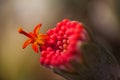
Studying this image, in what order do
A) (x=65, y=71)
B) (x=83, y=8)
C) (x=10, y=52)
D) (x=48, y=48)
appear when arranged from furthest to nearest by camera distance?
(x=10, y=52) → (x=83, y=8) → (x=48, y=48) → (x=65, y=71)

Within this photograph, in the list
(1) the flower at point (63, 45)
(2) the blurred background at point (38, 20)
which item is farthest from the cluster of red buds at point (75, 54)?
(2) the blurred background at point (38, 20)

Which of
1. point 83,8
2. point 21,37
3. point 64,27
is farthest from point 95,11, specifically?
point 64,27

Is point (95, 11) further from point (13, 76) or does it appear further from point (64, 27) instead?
point (64, 27)

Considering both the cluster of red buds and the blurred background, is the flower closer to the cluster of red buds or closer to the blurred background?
the cluster of red buds

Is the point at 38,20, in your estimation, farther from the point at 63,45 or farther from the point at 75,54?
the point at 75,54

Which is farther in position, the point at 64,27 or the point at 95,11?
the point at 95,11

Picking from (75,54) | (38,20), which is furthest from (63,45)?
(38,20)
